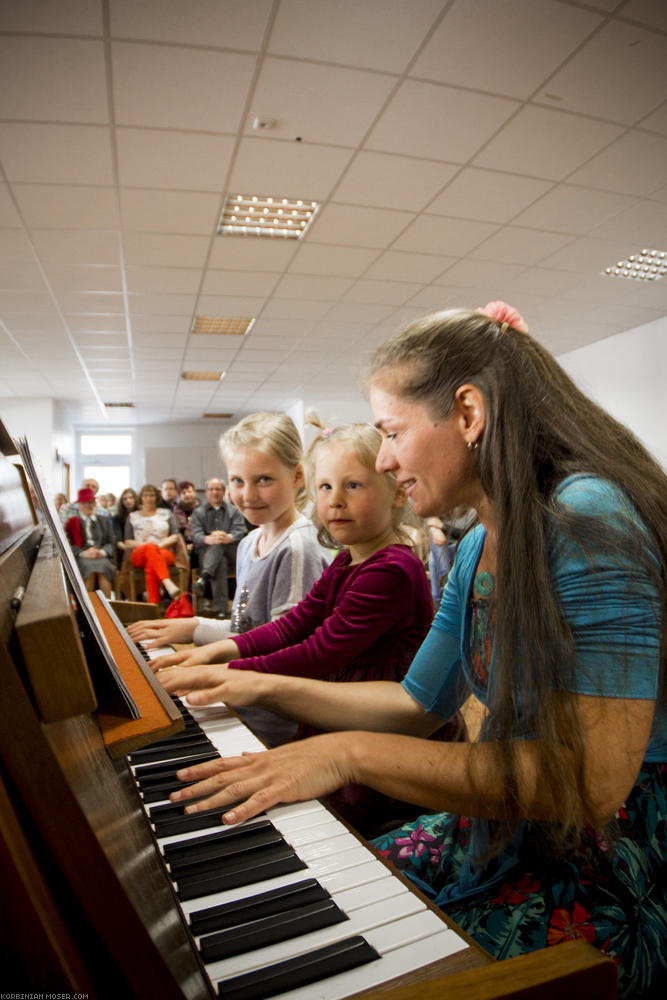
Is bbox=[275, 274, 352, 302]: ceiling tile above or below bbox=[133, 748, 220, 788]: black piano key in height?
above

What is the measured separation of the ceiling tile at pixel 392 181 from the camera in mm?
3559

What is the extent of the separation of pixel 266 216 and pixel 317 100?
1430 millimetres

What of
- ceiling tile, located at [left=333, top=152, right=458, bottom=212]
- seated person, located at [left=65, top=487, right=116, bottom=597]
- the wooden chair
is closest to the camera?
ceiling tile, located at [left=333, top=152, right=458, bottom=212]

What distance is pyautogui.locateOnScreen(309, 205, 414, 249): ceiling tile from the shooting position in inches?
164

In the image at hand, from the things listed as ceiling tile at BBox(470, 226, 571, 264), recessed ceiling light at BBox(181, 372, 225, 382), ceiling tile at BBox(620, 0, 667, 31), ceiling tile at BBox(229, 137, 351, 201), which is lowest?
recessed ceiling light at BBox(181, 372, 225, 382)

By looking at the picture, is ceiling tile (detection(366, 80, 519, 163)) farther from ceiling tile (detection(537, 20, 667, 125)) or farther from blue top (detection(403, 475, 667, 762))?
blue top (detection(403, 475, 667, 762))

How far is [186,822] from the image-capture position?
0.74 meters

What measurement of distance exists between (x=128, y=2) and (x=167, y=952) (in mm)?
3067

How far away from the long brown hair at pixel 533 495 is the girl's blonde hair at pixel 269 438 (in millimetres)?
981

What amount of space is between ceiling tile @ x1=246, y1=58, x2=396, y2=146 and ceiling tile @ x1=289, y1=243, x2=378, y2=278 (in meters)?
1.47

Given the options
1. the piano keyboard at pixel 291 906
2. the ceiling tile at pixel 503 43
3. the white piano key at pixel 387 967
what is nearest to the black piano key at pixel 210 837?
the piano keyboard at pixel 291 906

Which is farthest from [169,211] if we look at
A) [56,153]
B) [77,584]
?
[77,584]

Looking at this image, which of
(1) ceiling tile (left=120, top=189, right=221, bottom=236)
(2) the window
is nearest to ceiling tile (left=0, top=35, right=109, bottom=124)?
(1) ceiling tile (left=120, top=189, right=221, bottom=236)

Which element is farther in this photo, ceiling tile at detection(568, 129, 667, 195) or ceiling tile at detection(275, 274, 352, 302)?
ceiling tile at detection(275, 274, 352, 302)
